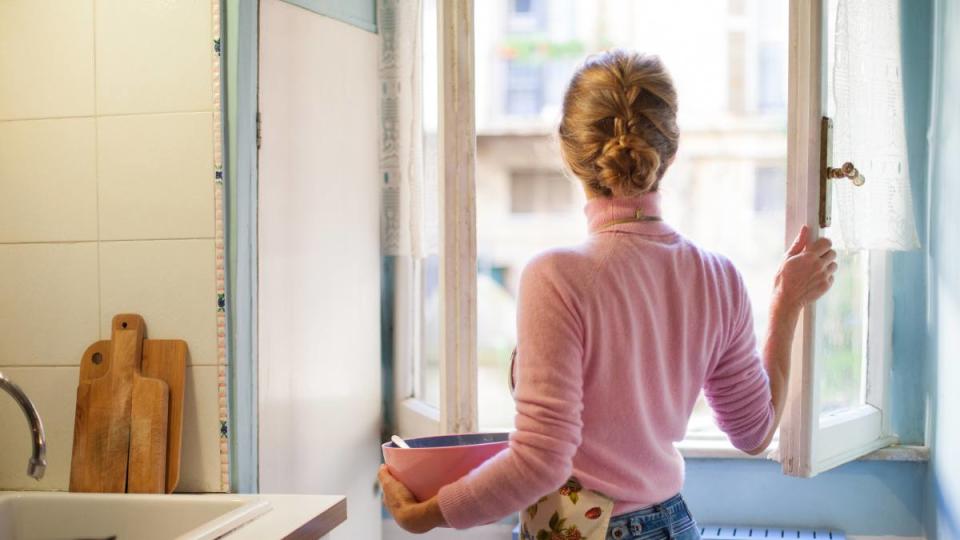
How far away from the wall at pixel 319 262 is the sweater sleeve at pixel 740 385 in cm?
87

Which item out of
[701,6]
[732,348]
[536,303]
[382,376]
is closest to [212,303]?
[382,376]

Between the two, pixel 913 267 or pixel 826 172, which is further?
pixel 913 267

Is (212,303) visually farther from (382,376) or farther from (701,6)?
(701,6)

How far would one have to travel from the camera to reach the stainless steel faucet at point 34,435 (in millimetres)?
1300

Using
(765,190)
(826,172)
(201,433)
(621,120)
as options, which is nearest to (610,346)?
(621,120)

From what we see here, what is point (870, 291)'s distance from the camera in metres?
2.14

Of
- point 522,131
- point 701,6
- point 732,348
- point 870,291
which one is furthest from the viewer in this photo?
point 522,131

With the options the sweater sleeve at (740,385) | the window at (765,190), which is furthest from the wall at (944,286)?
the window at (765,190)

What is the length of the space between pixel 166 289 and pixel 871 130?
4.58ft

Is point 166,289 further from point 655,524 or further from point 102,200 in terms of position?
point 655,524

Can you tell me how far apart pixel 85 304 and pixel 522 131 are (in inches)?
177

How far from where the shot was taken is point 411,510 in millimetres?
1192

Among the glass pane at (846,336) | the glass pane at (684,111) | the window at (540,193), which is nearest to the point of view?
the glass pane at (846,336)

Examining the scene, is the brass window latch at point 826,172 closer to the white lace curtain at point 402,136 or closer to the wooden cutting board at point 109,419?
the white lace curtain at point 402,136
